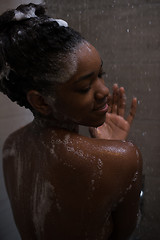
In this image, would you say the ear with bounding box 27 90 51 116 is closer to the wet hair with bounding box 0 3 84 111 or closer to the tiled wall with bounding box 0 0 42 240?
the wet hair with bounding box 0 3 84 111

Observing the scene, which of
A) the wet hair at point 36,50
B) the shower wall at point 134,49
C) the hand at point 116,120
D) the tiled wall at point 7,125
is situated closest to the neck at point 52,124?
the wet hair at point 36,50

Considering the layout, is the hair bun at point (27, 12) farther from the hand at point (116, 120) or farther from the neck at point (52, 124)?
the hand at point (116, 120)

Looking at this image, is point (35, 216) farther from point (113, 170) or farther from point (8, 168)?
point (113, 170)

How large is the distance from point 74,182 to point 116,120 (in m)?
0.40

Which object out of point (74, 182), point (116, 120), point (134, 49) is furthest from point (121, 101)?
point (134, 49)

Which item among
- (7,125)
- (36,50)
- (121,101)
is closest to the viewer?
(36,50)

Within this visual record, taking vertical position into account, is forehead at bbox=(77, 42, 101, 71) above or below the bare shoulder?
above

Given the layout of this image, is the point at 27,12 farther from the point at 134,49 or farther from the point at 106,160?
the point at 134,49

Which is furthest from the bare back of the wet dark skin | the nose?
the nose

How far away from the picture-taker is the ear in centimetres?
72

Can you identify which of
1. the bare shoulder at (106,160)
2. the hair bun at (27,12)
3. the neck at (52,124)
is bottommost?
the bare shoulder at (106,160)

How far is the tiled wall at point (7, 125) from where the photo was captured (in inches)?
57.3

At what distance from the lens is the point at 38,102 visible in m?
0.73

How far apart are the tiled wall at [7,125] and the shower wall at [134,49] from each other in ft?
1.12
